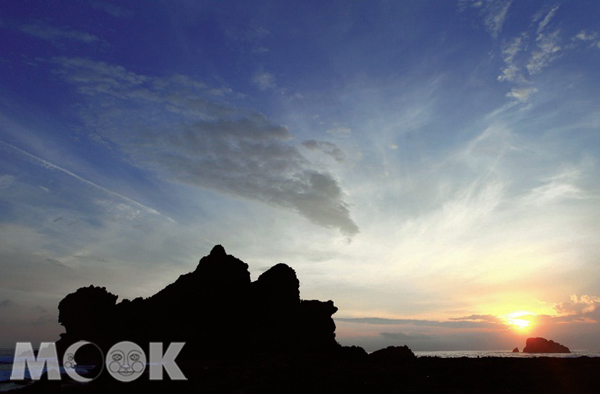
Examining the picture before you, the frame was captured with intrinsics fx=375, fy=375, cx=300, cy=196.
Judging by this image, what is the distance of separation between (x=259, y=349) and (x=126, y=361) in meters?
20.4

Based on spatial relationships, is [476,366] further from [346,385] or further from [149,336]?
[149,336]

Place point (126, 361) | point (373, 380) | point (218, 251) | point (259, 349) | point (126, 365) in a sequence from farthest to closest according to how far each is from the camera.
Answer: point (218, 251)
point (259, 349)
point (126, 361)
point (126, 365)
point (373, 380)

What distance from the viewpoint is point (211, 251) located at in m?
74.4

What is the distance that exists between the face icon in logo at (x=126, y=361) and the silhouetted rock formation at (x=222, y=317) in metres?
2.42

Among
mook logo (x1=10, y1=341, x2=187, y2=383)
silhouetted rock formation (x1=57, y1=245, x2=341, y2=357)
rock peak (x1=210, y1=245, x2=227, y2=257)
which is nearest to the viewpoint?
mook logo (x1=10, y1=341, x2=187, y2=383)

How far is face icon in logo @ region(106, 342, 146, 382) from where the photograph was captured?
38.8m

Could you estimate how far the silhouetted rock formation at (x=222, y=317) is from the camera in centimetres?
6438

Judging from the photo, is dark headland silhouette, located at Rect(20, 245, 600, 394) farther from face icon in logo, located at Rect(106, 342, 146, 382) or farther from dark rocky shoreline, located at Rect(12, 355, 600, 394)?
face icon in logo, located at Rect(106, 342, 146, 382)

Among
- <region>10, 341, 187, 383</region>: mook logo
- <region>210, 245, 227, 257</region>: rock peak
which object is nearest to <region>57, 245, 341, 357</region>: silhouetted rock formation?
<region>210, 245, 227, 257</region>: rock peak

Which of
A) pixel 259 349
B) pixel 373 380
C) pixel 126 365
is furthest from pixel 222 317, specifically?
pixel 373 380

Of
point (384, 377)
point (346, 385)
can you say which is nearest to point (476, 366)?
point (384, 377)

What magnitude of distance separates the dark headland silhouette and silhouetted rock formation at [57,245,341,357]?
19cm

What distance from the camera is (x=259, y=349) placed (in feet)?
206

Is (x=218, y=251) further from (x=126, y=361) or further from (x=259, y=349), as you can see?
(x=126, y=361)
